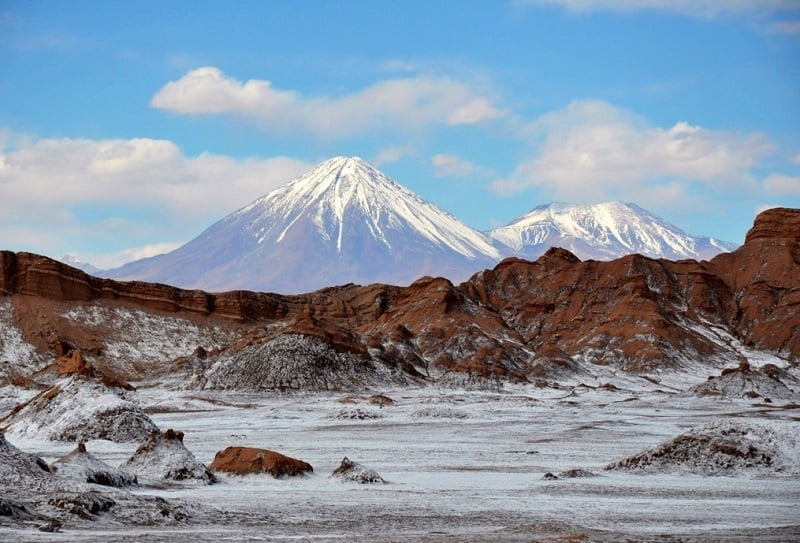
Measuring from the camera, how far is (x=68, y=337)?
129 meters

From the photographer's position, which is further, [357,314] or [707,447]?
[357,314]

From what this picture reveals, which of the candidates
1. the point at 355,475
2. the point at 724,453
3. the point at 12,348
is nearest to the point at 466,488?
the point at 355,475

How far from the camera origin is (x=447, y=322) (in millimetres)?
149625

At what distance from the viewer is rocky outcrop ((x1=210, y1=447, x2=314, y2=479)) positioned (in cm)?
3266

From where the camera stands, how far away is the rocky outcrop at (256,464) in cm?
3266

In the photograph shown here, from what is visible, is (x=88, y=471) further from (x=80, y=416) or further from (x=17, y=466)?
(x=80, y=416)

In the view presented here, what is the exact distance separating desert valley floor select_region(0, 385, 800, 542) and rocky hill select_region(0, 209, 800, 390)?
39785mm

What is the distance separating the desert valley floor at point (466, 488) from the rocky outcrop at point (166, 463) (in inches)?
34.7

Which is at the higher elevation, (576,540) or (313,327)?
(313,327)

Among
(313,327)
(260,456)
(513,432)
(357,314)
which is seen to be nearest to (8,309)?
(313,327)

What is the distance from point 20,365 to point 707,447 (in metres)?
96.7

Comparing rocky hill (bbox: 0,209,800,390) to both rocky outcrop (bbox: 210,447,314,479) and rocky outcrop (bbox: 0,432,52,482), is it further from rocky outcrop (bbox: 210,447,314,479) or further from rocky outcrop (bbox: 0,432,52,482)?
rocky outcrop (bbox: 0,432,52,482)

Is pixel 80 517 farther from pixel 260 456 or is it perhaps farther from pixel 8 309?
pixel 8 309

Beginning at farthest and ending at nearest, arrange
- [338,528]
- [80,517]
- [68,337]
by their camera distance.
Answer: [68,337] < [338,528] < [80,517]
